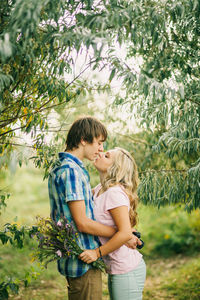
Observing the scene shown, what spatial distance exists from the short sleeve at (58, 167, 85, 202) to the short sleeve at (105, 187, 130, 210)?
0.20m

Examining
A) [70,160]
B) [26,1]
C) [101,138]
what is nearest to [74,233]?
[70,160]

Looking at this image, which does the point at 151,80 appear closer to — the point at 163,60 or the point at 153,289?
the point at 163,60

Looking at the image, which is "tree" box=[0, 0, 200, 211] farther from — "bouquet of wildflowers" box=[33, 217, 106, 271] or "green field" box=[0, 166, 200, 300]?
"green field" box=[0, 166, 200, 300]

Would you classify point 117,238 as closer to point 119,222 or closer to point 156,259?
point 119,222

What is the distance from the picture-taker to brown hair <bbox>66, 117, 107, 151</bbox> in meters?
2.21

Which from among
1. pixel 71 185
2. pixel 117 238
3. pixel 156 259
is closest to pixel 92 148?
pixel 71 185

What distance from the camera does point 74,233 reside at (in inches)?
78.7

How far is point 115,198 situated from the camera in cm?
211

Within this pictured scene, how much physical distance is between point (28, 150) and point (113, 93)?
1.67m

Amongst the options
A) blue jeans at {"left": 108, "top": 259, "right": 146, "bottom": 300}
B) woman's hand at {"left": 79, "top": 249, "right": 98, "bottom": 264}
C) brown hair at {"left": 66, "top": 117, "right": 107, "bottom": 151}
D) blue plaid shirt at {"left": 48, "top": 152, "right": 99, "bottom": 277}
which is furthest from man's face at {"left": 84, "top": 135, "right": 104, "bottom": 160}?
blue jeans at {"left": 108, "top": 259, "right": 146, "bottom": 300}

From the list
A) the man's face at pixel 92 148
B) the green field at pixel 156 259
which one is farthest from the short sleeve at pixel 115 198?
the green field at pixel 156 259

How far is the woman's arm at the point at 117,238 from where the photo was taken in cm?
201

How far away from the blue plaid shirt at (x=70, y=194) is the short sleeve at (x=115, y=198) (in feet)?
0.35

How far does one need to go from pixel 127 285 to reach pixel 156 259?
512 centimetres
